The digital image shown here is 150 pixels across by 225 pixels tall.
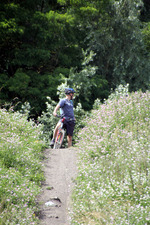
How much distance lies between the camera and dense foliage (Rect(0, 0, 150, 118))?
49.4ft

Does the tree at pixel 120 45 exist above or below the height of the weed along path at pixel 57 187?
above

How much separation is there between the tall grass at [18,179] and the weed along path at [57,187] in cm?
20

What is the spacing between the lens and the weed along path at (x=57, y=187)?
512 cm

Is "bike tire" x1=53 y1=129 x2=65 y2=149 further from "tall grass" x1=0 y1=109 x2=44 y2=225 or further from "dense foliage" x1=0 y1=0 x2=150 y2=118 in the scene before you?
"dense foliage" x1=0 y1=0 x2=150 y2=118

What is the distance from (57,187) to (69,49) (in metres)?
12.0

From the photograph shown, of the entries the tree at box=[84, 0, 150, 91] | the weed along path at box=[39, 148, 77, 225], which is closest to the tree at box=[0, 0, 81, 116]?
the tree at box=[84, 0, 150, 91]

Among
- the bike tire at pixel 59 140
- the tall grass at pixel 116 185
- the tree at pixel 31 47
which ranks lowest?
the tall grass at pixel 116 185

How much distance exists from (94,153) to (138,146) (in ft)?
5.35

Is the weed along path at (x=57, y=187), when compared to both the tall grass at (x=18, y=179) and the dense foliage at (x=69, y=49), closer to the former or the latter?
the tall grass at (x=18, y=179)

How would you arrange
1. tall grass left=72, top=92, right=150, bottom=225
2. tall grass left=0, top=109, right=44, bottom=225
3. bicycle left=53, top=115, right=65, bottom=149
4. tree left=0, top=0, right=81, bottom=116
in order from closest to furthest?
tall grass left=72, top=92, right=150, bottom=225 < tall grass left=0, top=109, right=44, bottom=225 < bicycle left=53, top=115, right=65, bottom=149 < tree left=0, top=0, right=81, bottom=116

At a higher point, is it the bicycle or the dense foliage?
the dense foliage

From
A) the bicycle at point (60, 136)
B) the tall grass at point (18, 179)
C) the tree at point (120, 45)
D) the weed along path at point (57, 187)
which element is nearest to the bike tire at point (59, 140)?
the bicycle at point (60, 136)

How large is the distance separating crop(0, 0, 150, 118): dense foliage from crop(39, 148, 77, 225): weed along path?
6.71 metres

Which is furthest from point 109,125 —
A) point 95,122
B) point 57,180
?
point 57,180
